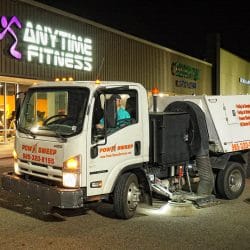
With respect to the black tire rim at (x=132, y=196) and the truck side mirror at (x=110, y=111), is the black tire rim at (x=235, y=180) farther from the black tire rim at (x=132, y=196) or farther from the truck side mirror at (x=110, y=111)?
the truck side mirror at (x=110, y=111)

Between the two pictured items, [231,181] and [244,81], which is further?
[244,81]

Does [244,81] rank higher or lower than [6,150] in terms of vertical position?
higher

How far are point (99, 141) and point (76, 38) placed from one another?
14.4 m

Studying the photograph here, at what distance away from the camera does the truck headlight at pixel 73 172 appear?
7.38m

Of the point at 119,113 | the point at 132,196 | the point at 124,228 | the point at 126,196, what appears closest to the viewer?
the point at 124,228

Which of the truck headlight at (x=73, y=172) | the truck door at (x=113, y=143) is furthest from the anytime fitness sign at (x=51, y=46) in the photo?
the truck headlight at (x=73, y=172)

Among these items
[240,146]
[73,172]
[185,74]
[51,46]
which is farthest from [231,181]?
[185,74]

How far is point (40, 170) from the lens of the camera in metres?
7.84

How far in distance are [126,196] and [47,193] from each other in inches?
55.4

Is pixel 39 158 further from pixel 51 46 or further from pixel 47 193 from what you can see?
pixel 51 46

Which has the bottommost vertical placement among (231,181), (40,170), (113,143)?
(231,181)

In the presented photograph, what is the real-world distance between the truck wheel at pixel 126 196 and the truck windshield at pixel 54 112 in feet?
4.18

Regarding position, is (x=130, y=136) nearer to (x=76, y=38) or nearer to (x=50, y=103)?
(x=50, y=103)

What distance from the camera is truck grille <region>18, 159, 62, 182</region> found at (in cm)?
756
